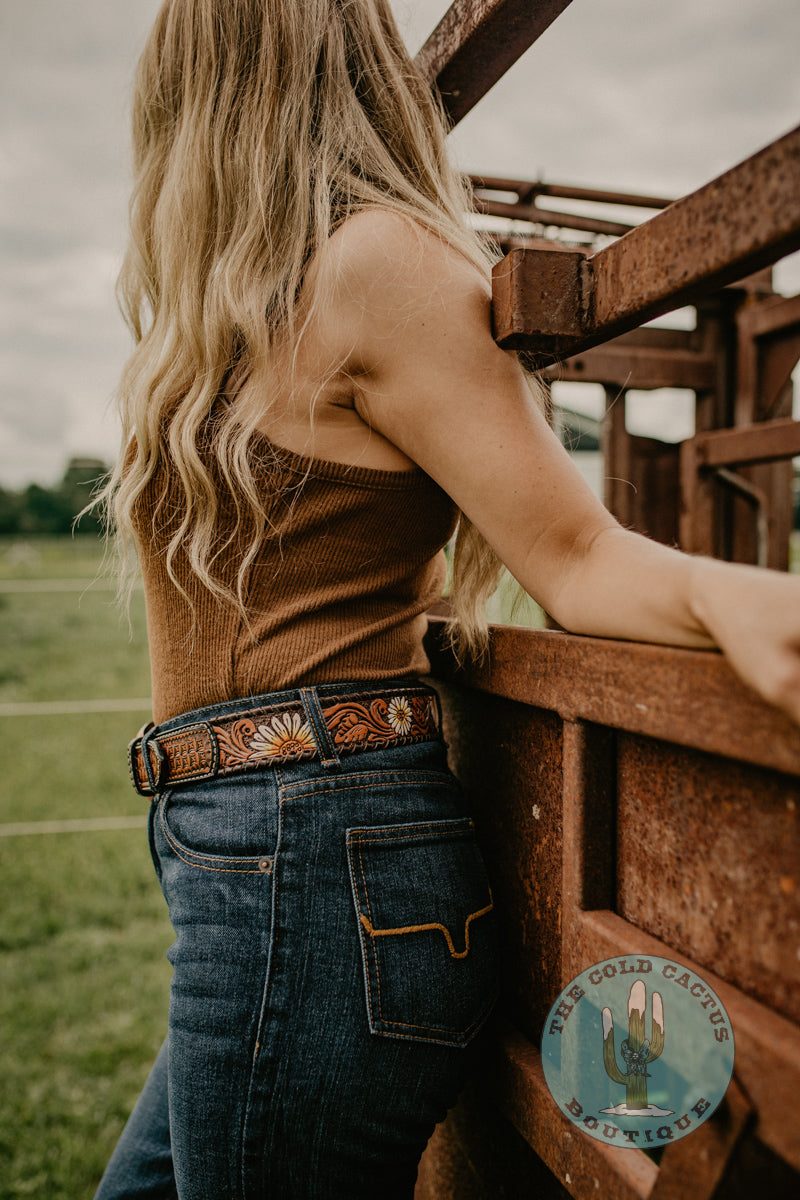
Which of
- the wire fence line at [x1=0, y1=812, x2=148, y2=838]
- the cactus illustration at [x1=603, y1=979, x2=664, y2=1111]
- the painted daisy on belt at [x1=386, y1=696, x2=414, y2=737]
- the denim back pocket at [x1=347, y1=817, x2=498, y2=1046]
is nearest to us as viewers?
the cactus illustration at [x1=603, y1=979, x2=664, y2=1111]

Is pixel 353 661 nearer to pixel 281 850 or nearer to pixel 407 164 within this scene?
pixel 281 850

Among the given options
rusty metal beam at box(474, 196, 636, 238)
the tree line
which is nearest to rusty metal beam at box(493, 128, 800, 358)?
rusty metal beam at box(474, 196, 636, 238)

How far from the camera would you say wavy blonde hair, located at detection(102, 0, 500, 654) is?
102 centimetres

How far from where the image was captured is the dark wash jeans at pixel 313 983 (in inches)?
35.8

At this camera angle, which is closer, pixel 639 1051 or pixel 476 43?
pixel 639 1051

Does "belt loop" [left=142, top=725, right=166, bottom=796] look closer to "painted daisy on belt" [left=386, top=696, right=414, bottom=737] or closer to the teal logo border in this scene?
"painted daisy on belt" [left=386, top=696, right=414, bottom=737]

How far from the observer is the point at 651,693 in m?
0.79

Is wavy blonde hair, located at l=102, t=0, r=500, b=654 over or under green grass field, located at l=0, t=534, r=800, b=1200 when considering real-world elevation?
over

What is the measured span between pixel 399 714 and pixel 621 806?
0.95ft

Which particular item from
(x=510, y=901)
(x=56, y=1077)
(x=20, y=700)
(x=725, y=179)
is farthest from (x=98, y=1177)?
(x=20, y=700)

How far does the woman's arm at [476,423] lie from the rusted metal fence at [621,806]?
39mm

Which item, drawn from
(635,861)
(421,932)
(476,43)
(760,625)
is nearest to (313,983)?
(421,932)

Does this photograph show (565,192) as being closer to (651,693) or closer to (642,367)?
(642,367)

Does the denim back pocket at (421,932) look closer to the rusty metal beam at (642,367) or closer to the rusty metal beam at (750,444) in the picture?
the rusty metal beam at (750,444)
